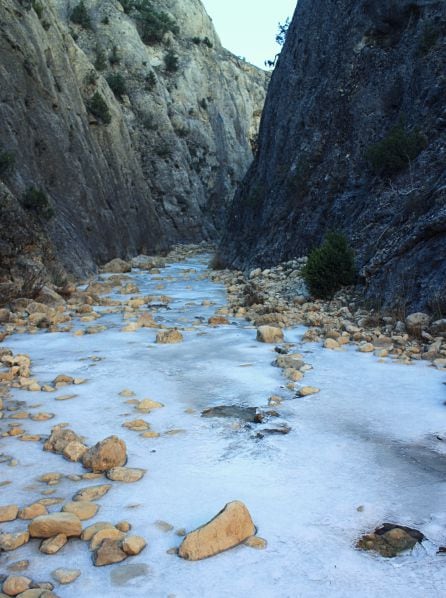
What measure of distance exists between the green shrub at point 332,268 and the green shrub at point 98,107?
1674cm

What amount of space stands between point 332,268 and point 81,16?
30607 millimetres

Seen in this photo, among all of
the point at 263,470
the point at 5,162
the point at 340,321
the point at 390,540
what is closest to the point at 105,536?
the point at 263,470

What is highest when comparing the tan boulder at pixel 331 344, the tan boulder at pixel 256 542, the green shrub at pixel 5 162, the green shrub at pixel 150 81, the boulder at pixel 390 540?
the green shrub at pixel 150 81

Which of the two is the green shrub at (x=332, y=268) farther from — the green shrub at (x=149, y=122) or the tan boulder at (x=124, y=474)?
the green shrub at (x=149, y=122)

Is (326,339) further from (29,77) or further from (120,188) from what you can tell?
(120,188)

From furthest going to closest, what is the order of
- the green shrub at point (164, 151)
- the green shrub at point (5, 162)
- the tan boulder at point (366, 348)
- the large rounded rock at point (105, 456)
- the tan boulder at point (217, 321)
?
the green shrub at point (164, 151) < the green shrub at point (5, 162) < the tan boulder at point (217, 321) < the tan boulder at point (366, 348) < the large rounded rock at point (105, 456)

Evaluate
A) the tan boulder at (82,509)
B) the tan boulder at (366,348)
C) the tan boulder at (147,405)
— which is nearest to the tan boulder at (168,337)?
→ the tan boulder at (366,348)

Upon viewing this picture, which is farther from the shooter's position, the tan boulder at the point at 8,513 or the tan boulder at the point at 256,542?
the tan boulder at the point at 8,513

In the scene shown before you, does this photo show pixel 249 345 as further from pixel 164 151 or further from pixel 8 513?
pixel 164 151

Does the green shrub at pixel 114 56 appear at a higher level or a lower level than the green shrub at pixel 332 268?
higher

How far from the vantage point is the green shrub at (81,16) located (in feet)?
109

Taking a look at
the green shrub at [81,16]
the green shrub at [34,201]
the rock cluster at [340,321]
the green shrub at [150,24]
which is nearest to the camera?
the rock cluster at [340,321]

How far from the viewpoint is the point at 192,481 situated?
335 cm

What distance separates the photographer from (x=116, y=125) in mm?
25844
